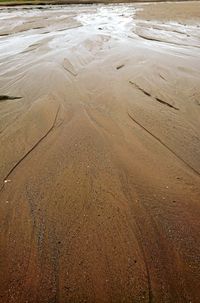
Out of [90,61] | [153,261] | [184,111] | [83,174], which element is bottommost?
[153,261]

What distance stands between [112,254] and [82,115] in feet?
8.21

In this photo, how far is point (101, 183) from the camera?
303 cm

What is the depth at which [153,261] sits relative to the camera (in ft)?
7.30

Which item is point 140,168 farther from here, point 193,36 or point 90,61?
point 193,36

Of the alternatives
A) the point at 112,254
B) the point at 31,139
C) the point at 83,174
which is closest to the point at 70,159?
the point at 83,174

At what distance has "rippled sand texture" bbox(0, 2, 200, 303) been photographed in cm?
214

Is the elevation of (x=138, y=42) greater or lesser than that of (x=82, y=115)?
greater

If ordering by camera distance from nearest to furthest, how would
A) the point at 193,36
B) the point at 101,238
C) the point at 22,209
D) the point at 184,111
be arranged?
the point at 101,238 → the point at 22,209 → the point at 184,111 → the point at 193,36

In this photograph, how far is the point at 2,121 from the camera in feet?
14.3

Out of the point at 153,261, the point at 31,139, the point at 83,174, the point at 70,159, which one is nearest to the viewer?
the point at 153,261

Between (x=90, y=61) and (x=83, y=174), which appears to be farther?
(x=90, y=61)

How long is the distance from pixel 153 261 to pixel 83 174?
1291 millimetres

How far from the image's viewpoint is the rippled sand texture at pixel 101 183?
214 centimetres

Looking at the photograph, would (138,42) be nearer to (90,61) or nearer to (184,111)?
(90,61)
